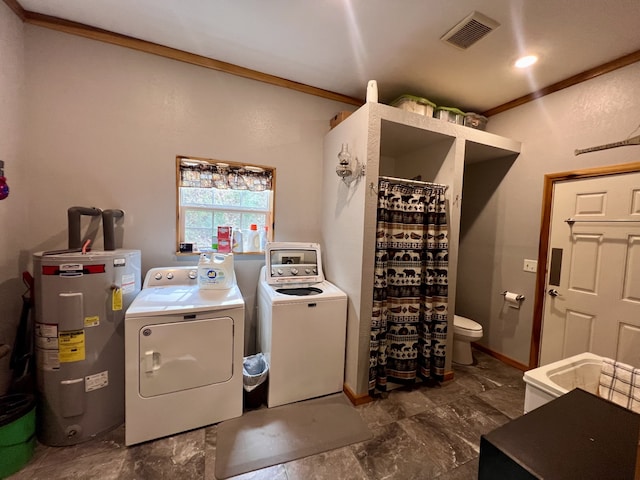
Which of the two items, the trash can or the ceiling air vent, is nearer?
the ceiling air vent

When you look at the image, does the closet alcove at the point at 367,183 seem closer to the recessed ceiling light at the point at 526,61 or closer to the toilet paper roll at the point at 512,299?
the recessed ceiling light at the point at 526,61

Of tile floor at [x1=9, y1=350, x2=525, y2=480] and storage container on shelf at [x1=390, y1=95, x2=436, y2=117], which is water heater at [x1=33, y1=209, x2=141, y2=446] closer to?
tile floor at [x1=9, y1=350, x2=525, y2=480]

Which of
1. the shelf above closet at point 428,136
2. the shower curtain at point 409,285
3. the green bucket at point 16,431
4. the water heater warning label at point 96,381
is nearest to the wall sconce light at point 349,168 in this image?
the shower curtain at point 409,285

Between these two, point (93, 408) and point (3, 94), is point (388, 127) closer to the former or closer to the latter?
point (3, 94)

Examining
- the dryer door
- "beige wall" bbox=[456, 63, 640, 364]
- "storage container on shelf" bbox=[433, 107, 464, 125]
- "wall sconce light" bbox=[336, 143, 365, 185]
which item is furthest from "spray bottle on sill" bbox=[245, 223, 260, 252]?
"beige wall" bbox=[456, 63, 640, 364]

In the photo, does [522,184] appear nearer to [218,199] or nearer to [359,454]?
[359,454]

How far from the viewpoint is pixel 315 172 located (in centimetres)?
266

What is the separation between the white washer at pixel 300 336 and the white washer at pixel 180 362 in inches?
10.4

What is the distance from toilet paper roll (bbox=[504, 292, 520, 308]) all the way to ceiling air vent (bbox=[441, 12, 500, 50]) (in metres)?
2.34

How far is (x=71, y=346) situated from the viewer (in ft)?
5.03

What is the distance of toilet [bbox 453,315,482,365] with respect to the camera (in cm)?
255

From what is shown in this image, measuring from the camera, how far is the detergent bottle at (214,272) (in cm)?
194

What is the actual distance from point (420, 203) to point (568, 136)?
152 cm

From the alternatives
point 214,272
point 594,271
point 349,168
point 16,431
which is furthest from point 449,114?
point 16,431
